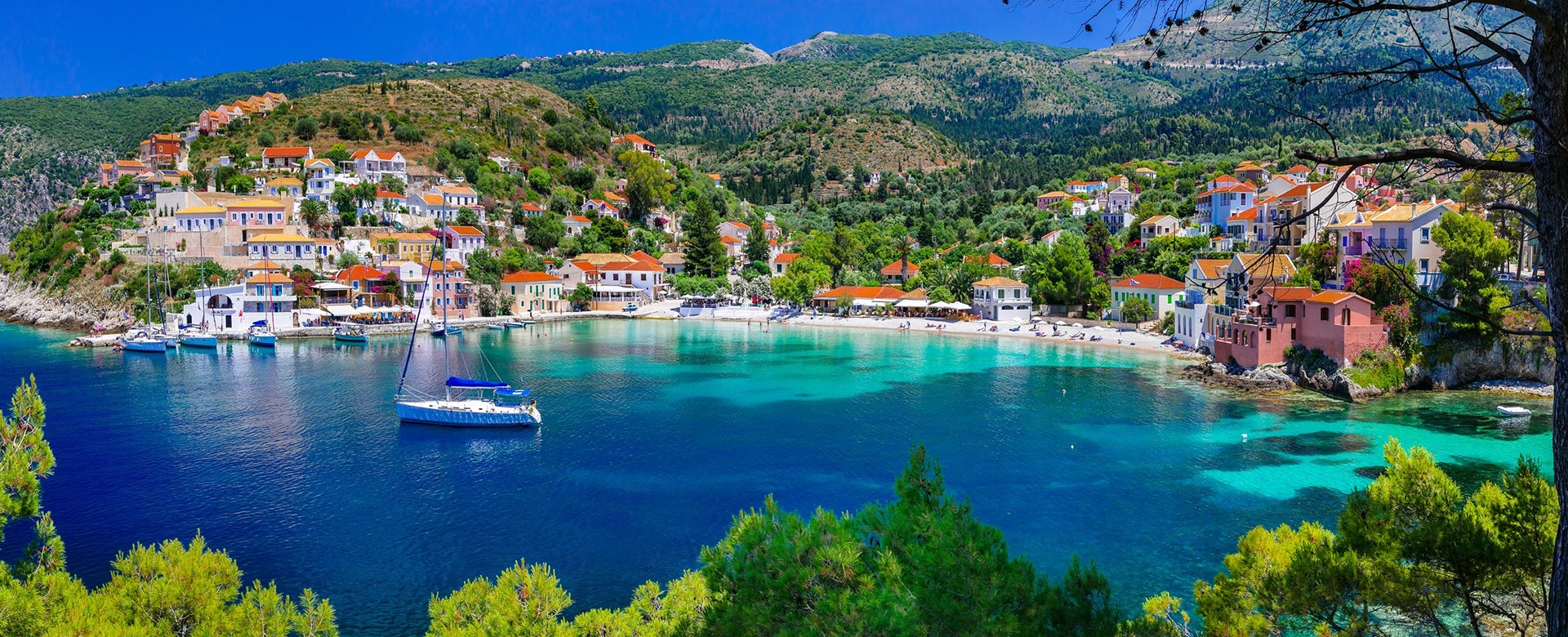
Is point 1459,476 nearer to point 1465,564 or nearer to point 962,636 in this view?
point 1465,564

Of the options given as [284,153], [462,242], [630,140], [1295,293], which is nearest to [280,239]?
[462,242]

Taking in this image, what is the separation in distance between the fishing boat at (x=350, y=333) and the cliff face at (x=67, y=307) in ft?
43.3

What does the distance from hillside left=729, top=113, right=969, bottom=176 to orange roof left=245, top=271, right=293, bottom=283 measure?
77.3m

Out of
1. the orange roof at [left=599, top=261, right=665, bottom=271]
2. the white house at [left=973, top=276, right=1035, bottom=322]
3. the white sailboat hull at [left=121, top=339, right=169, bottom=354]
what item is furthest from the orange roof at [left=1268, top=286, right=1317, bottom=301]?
the white sailboat hull at [left=121, top=339, right=169, bottom=354]

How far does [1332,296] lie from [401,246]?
59782mm

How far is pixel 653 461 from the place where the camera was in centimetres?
2362

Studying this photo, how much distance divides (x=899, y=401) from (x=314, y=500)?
19286 millimetres

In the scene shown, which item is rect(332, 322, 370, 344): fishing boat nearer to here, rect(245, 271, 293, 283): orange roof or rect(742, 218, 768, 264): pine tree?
rect(245, 271, 293, 283): orange roof

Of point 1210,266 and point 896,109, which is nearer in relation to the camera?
point 1210,266

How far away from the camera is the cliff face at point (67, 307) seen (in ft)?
179

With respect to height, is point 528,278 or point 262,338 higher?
point 528,278

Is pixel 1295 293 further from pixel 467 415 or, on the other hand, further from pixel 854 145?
pixel 854 145

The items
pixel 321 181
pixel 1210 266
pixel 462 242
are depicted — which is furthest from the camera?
pixel 321 181

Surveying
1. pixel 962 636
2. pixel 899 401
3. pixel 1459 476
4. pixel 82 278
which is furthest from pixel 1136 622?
pixel 82 278
